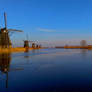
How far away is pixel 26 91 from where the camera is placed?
420cm

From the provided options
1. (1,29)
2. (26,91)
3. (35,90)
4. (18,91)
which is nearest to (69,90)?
(35,90)

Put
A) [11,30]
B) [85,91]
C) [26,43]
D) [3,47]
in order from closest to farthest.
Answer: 1. [85,91]
2. [3,47]
3. [11,30]
4. [26,43]

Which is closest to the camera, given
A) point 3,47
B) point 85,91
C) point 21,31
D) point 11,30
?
point 85,91

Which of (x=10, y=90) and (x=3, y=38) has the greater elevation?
(x=3, y=38)

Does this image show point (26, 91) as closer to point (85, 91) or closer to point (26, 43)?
point (85, 91)

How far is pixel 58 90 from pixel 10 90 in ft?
8.03

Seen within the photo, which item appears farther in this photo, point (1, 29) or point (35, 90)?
point (1, 29)

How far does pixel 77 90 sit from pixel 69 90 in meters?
0.39

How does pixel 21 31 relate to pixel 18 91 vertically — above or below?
above

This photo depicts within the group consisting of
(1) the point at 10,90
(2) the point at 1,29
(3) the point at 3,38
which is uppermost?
(2) the point at 1,29

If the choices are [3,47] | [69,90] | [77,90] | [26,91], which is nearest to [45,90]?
[26,91]

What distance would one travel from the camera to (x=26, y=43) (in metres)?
66.4

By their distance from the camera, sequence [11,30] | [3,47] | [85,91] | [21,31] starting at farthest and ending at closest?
[21,31]
[11,30]
[3,47]
[85,91]

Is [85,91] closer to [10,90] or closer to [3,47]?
[10,90]
